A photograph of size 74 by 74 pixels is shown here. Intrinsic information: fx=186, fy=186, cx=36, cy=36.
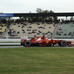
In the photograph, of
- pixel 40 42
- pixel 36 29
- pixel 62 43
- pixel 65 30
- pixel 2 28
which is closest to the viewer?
pixel 40 42

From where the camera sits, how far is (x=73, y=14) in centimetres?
4291

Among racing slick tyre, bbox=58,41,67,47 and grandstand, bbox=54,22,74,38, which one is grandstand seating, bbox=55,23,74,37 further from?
racing slick tyre, bbox=58,41,67,47

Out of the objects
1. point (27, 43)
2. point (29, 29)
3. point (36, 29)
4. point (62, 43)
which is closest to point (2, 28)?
point (29, 29)

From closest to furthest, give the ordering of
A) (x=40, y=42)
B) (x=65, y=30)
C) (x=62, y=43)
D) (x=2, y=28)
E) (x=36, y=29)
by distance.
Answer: (x=40, y=42)
(x=62, y=43)
(x=65, y=30)
(x=2, y=28)
(x=36, y=29)

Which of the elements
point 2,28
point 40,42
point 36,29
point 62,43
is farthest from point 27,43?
point 2,28

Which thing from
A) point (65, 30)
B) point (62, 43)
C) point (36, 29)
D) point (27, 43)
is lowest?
point (65, 30)

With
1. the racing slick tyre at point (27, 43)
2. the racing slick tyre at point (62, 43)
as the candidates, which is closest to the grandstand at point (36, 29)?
the racing slick tyre at point (62, 43)

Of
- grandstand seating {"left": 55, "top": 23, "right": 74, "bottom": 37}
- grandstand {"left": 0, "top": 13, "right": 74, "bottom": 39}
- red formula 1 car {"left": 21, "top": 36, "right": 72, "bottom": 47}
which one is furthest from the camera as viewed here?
grandstand {"left": 0, "top": 13, "right": 74, "bottom": 39}

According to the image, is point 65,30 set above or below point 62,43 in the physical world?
below

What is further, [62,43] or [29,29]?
[29,29]

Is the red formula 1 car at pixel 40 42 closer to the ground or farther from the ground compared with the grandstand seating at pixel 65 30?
farther from the ground

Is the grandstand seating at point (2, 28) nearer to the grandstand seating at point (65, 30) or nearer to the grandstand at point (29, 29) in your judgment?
the grandstand at point (29, 29)

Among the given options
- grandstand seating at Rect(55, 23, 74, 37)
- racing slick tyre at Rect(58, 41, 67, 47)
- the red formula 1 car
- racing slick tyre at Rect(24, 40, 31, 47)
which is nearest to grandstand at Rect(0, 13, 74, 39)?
grandstand seating at Rect(55, 23, 74, 37)

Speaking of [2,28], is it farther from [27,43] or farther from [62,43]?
[62,43]
